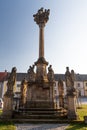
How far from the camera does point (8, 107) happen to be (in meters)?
12.6

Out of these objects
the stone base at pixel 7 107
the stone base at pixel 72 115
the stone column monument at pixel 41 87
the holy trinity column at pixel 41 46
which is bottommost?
the stone base at pixel 72 115

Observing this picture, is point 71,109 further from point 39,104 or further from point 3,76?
point 3,76

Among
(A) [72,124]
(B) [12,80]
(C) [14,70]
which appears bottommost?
(A) [72,124]

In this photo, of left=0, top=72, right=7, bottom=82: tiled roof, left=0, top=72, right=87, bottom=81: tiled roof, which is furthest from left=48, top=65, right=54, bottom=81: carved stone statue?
left=0, top=72, right=7, bottom=82: tiled roof

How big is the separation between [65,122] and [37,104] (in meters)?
3.51

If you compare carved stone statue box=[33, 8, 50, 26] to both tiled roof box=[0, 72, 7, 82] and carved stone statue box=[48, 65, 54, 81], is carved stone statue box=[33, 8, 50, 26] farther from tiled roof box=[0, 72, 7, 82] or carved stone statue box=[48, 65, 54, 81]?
tiled roof box=[0, 72, 7, 82]

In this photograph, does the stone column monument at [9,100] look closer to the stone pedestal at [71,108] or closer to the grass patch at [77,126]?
the stone pedestal at [71,108]

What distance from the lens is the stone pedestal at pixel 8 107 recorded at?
1235 cm

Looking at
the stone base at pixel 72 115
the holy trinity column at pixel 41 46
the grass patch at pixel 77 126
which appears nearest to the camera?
the grass patch at pixel 77 126

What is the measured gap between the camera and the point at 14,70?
13828mm

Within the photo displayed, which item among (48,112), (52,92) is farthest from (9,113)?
(52,92)

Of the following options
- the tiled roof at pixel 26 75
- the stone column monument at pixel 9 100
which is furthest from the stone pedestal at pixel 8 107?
the tiled roof at pixel 26 75

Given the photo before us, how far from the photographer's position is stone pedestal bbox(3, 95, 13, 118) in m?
12.3

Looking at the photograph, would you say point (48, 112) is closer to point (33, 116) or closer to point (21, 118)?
point (33, 116)
